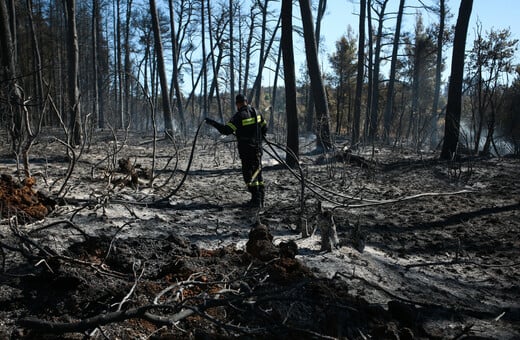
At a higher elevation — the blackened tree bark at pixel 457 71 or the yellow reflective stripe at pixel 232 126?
the blackened tree bark at pixel 457 71

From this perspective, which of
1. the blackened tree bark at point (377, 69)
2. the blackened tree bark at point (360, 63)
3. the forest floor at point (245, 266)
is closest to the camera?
the forest floor at point (245, 266)

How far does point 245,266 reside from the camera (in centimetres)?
304

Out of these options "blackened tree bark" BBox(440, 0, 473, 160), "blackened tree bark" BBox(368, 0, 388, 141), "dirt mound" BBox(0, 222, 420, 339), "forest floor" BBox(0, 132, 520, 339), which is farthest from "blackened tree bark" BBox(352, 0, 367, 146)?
"dirt mound" BBox(0, 222, 420, 339)

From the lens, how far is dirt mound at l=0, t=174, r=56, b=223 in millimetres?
3723

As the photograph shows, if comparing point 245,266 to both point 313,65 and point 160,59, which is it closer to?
point 313,65

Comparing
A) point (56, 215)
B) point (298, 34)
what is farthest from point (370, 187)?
point (298, 34)

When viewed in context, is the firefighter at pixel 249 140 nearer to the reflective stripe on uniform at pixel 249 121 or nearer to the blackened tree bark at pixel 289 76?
the reflective stripe on uniform at pixel 249 121

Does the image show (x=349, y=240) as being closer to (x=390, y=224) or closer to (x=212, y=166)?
(x=390, y=224)

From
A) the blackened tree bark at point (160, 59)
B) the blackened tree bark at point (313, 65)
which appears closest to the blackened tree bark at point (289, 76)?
the blackened tree bark at point (313, 65)

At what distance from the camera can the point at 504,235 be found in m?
4.61

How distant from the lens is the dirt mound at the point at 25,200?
12.2 feet

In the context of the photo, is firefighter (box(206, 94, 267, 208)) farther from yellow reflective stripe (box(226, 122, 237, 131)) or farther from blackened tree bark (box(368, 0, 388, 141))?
blackened tree bark (box(368, 0, 388, 141))

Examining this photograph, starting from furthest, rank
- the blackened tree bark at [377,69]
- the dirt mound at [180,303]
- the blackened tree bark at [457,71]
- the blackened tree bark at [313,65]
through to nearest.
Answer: the blackened tree bark at [377,69]
the blackened tree bark at [313,65]
the blackened tree bark at [457,71]
the dirt mound at [180,303]

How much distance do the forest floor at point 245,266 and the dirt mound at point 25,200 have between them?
15 millimetres
